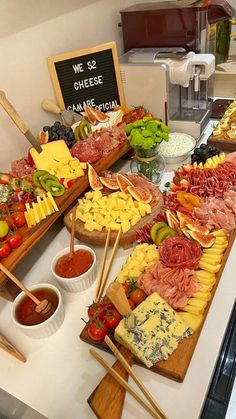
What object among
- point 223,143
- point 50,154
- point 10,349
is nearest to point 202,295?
point 10,349

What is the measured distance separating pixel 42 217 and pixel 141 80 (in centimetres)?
95

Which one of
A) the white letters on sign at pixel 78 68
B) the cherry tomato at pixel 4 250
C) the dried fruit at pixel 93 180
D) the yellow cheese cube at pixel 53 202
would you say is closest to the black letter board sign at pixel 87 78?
the white letters on sign at pixel 78 68

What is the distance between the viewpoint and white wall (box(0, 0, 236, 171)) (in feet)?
4.29

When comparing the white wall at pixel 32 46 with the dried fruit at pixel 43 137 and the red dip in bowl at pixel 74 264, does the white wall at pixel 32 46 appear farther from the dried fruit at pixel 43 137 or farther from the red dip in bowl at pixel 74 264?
the red dip in bowl at pixel 74 264

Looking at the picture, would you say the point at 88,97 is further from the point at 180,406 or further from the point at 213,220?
the point at 180,406

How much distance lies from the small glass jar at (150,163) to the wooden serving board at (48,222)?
11 centimetres

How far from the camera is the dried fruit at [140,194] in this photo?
122 cm

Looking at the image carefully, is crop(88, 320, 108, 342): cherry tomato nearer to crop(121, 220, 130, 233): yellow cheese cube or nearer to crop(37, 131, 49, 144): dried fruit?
crop(121, 220, 130, 233): yellow cheese cube

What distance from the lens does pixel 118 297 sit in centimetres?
82

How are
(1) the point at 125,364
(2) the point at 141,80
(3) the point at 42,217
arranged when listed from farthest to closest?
(2) the point at 141,80 → (3) the point at 42,217 → (1) the point at 125,364

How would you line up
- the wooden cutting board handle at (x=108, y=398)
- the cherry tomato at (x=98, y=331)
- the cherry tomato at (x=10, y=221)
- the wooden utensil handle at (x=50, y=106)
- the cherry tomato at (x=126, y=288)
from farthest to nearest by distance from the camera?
the wooden utensil handle at (x=50, y=106)
the cherry tomato at (x=10, y=221)
the cherry tomato at (x=126, y=288)
the cherry tomato at (x=98, y=331)
the wooden cutting board handle at (x=108, y=398)

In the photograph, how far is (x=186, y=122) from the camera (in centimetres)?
170

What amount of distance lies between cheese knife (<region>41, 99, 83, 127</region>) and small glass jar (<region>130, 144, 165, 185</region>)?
1.27 feet

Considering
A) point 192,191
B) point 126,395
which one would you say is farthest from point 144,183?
point 126,395
